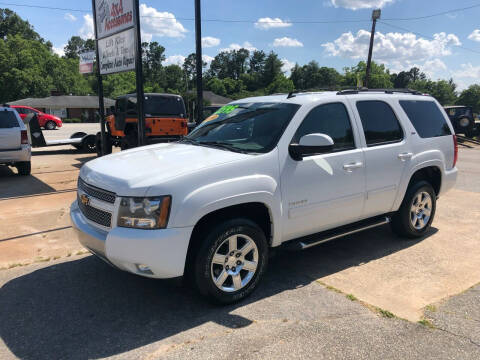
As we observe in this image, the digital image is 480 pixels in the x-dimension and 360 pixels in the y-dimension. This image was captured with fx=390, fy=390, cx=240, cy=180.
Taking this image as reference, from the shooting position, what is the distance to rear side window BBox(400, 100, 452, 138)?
493 cm

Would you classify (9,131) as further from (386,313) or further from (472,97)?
(472,97)

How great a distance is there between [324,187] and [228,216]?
3.53ft

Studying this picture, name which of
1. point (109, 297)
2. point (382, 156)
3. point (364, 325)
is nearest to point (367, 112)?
point (382, 156)

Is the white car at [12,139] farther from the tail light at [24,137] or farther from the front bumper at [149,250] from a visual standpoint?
the front bumper at [149,250]

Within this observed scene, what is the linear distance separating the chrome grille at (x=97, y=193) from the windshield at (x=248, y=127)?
120 centimetres

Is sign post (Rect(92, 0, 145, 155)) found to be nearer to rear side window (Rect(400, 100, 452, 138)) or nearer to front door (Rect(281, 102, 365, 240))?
front door (Rect(281, 102, 365, 240))

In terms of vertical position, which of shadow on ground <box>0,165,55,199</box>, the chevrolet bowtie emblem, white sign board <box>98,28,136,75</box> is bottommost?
shadow on ground <box>0,165,55,199</box>

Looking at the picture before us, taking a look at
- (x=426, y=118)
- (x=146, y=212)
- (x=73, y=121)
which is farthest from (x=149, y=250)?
(x=73, y=121)

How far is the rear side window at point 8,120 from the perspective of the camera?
29.5 feet

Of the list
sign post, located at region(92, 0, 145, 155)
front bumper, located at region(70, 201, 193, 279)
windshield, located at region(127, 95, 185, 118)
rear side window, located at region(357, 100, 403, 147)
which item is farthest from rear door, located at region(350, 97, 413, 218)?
windshield, located at region(127, 95, 185, 118)

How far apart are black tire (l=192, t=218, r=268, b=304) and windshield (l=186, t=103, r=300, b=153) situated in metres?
0.74

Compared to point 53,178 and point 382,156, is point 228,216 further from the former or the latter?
point 53,178

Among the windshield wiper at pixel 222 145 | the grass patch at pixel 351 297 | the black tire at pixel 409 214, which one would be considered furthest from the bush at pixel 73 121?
the grass patch at pixel 351 297

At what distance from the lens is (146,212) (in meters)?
2.99
